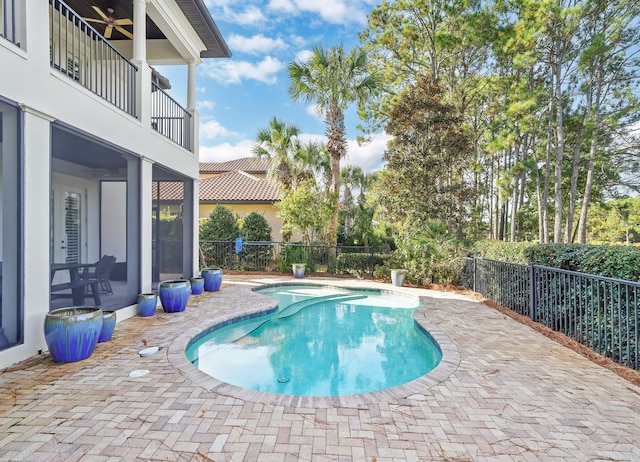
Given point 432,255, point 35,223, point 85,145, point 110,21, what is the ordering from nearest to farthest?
point 35,223
point 85,145
point 110,21
point 432,255

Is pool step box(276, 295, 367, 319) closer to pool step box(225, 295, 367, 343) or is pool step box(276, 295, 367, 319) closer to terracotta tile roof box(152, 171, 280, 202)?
pool step box(225, 295, 367, 343)

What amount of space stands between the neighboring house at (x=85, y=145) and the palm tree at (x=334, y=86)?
4145 millimetres

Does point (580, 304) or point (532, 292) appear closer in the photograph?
point (580, 304)

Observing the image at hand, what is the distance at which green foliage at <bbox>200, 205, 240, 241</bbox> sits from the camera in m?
13.7

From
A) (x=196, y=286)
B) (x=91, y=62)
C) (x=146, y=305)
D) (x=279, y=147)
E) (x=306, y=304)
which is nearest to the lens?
(x=146, y=305)

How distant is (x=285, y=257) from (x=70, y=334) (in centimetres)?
917

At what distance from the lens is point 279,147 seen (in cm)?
1509

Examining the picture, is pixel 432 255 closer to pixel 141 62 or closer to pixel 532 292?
pixel 532 292

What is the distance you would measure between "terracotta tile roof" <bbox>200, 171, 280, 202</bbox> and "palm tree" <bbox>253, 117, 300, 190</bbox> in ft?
6.88

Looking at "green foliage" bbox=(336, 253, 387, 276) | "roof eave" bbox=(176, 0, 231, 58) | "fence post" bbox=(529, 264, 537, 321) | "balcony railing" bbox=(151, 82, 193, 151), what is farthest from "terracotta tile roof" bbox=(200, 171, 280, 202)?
"fence post" bbox=(529, 264, 537, 321)

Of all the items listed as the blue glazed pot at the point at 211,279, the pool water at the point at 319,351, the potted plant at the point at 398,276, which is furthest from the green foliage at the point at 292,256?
the pool water at the point at 319,351

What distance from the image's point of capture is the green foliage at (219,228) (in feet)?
45.1

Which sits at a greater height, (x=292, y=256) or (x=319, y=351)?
(x=292, y=256)

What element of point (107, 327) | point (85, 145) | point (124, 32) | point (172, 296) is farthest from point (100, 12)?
point (107, 327)
